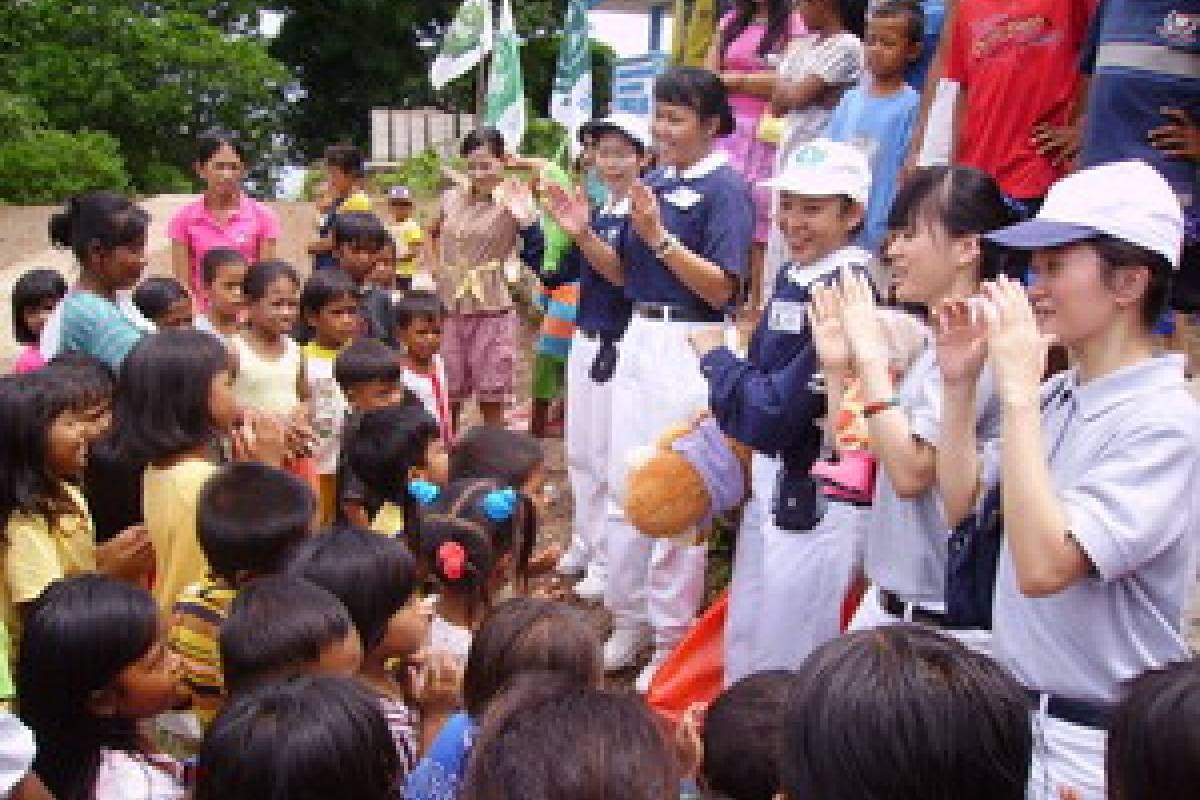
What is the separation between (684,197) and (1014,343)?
2.41 m

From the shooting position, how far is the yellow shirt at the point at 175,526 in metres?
3.23

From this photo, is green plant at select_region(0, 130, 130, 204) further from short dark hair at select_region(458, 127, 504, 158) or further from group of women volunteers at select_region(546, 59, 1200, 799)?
group of women volunteers at select_region(546, 59, 1200, 799)

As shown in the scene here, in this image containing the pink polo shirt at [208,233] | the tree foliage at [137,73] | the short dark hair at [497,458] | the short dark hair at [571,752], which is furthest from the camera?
the tree foliage at [137,73]

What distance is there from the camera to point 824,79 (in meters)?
4.69

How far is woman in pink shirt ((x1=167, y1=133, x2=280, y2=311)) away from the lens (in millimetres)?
5742

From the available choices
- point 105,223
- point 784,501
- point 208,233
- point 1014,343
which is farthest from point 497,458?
point 208,233

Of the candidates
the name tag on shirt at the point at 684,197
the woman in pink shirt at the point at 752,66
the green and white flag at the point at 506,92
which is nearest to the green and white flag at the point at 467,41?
the green and white flag at the point at 506,92

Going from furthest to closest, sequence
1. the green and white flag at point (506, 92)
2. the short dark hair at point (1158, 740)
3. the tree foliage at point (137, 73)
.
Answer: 1. the tree foliage at point (137, 73)
2. the green and white flag at point (506, 92)
3. the short dark hair at point (1158, 740)

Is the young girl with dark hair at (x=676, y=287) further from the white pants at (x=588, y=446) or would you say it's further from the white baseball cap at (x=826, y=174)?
the white baseball cap at (x=826, y=174)

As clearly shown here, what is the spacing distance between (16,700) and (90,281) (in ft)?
7.73

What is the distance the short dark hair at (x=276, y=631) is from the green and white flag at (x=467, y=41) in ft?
25.1

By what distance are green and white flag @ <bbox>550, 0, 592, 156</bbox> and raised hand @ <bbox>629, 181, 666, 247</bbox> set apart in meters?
5.89

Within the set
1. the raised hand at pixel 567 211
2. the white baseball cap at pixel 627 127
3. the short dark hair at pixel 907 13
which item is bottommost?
the raised hand at pixel 567 211

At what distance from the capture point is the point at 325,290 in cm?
474
